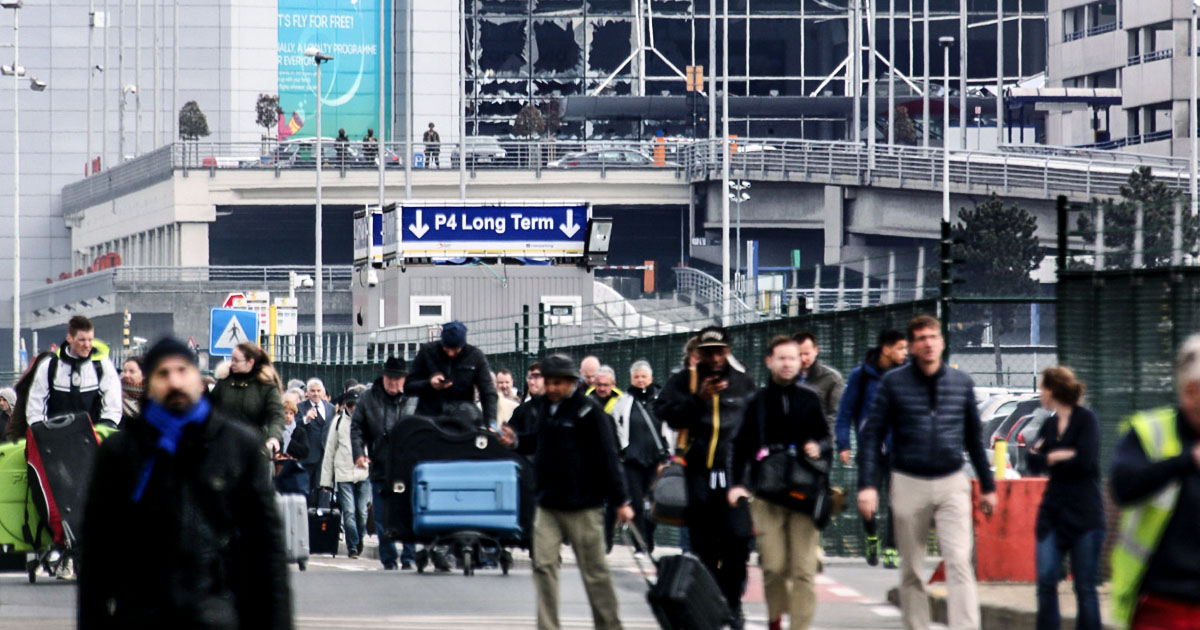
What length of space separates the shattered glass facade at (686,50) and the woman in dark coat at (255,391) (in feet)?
312

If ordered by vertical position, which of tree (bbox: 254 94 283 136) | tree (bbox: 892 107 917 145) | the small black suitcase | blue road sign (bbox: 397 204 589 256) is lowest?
the small black suitcase

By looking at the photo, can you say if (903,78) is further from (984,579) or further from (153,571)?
(153,571)

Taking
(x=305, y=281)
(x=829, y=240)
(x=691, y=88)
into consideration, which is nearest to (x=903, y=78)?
(x=691, y=88)

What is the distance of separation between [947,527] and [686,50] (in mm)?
103699

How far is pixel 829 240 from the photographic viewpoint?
265ft

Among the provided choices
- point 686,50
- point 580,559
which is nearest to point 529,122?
point 686,50

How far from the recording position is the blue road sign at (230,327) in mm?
31734

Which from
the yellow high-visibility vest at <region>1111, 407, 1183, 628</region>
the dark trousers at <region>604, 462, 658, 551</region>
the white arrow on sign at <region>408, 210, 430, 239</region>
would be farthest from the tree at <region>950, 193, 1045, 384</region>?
the white arrow on sign at <region>408, 210, 430, 239</region>

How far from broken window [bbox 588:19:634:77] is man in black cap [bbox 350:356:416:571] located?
94476mm

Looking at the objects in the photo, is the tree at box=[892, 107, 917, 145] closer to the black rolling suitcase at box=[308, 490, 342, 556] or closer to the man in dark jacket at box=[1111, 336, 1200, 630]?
the black rolling suitcase at box=[308, 490, 342, 556]

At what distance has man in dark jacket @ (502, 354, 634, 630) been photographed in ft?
36.5

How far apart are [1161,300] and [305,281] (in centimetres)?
5838

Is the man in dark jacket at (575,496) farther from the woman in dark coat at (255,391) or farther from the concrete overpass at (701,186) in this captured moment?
the concrete overpass at (701,186)

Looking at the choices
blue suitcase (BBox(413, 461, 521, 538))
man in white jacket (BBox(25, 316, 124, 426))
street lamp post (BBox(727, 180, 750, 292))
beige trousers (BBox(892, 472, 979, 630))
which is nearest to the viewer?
beige trousers (BBox(892, 472, 979, 630))
